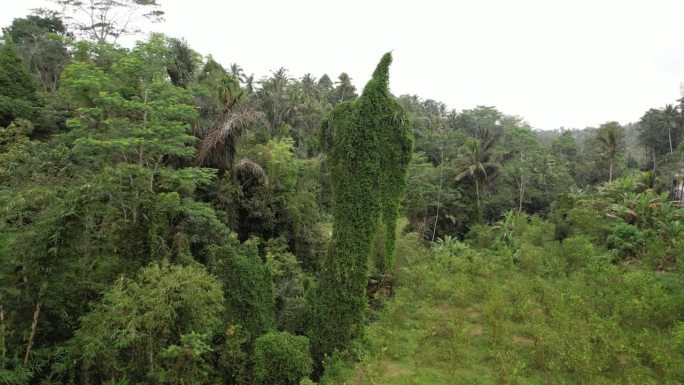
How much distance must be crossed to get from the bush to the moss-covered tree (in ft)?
3.69

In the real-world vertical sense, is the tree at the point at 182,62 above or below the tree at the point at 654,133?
below

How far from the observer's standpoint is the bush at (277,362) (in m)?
6.80

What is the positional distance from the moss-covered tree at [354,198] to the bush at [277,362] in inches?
44.3

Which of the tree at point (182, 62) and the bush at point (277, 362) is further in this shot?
the tree at point (182, 62)

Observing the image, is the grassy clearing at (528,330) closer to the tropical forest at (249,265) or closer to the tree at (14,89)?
the tropical forest at (249,265)

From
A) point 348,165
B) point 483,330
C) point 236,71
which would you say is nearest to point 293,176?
point 348,165

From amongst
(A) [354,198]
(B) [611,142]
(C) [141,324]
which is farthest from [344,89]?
(C) [141,324]

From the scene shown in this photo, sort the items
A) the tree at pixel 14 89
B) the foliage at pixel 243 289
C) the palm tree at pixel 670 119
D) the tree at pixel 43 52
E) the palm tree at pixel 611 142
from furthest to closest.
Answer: the palm tree at pixel 670 119 < the palm tree at pixel 611 142 < the tree at pixel 43 52 < the tree at pixel 14 89 < the foliage at pixel 243 289

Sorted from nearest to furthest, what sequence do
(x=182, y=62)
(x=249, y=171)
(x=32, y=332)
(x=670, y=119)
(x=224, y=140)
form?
(x=32, y=332) < (x=224, y=140) < (x=249, y=171) < (x=182, y=62) < (x=670, y=119)

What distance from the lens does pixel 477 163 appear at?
73.6ft

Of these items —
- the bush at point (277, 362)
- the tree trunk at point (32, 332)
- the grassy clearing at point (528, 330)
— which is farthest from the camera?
the grassy clearing at point (528, 330)

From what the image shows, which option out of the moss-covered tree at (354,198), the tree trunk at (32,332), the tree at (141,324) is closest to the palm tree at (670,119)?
the moss-covered tree at (354,198)

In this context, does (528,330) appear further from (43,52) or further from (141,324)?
(43,52)

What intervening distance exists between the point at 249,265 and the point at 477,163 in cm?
1772
